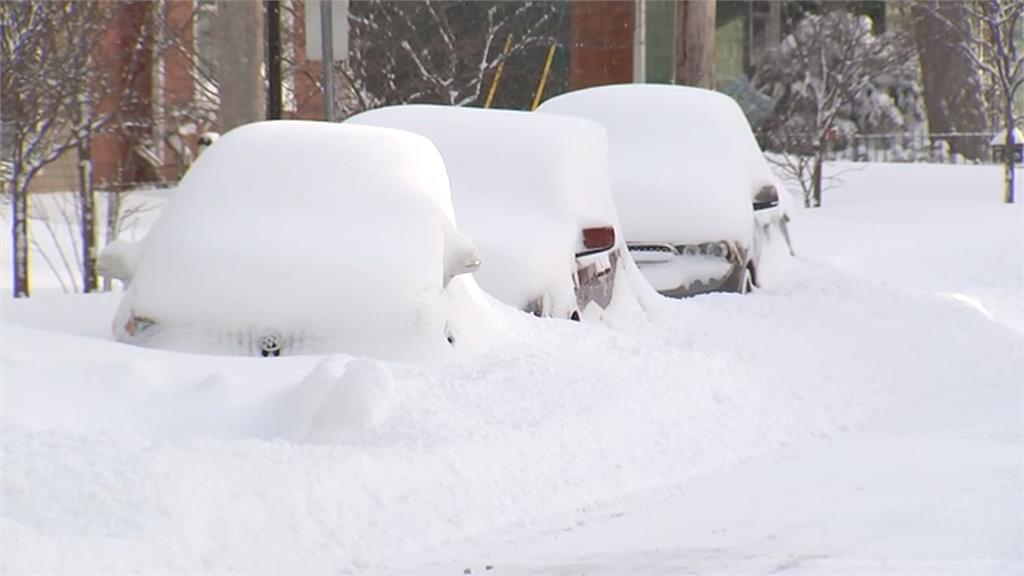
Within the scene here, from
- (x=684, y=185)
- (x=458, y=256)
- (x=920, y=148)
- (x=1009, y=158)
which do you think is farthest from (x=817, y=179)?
(x=458, y=256)

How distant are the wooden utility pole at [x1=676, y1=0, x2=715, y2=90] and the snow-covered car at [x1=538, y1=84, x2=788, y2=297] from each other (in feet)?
17.0

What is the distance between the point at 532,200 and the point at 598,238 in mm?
518

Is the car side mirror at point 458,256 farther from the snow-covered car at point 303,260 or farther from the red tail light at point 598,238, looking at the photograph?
the red tail light at point 598,238

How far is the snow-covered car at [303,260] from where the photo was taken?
8.59 metres

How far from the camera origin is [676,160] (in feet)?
44.1

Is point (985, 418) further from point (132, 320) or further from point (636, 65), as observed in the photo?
point (636, 65)

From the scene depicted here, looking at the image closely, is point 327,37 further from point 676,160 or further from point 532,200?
point 676,160

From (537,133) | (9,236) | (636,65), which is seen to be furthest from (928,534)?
(636,65)

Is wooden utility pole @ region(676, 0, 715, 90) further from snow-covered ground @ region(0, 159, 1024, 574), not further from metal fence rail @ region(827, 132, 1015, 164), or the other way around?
metal fence rail @ region(827, 132, 1015, 164)

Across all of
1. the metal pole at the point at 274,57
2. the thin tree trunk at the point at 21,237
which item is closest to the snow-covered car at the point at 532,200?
the metal pole at the point at 274,57

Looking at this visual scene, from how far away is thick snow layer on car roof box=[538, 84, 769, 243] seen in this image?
13055 mm

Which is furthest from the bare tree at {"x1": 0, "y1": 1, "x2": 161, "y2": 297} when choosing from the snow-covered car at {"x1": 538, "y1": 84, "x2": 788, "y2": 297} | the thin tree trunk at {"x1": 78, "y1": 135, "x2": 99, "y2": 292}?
the snow-covered car at {"x1": 538, "y1": 84, "x2": 788, "y2": 297}

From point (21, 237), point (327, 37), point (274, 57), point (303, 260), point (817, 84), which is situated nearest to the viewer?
point (303, 260)

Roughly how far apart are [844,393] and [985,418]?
3.41 feet
